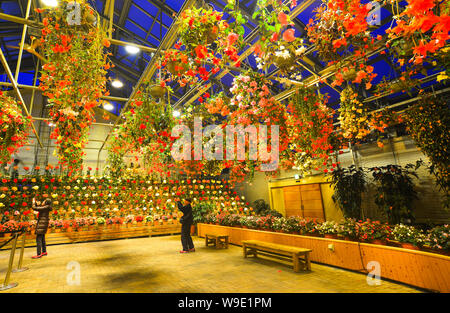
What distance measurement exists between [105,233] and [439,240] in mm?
9841

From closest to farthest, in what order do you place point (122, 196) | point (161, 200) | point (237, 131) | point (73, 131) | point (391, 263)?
point (73, 131) → point (391, 263) → point (237, 131) → point (122, 196) → point (161, 200)

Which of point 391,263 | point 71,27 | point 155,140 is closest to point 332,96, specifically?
point 391,263

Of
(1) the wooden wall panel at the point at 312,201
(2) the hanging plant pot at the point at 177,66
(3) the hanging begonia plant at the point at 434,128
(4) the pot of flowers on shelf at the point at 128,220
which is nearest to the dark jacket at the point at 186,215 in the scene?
(4) the pot of flowers on shelf at the point at 128,220

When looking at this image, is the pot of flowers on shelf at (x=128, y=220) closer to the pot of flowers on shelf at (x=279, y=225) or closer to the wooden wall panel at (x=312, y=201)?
the pot of flowers on shelf at (x=279, y=225)

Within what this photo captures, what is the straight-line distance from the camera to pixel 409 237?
11.4 feet

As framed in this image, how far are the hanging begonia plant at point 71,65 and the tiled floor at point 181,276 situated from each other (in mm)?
2471

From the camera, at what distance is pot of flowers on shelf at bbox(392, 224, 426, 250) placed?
3.34 meters

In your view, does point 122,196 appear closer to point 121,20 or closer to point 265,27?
point 121,20

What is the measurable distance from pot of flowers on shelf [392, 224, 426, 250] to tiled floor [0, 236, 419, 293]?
593 mm

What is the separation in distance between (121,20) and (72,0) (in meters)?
6.78

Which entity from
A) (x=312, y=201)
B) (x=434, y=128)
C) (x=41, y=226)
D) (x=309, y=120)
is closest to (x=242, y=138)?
(x=309, y=120)

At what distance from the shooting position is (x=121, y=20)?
8.16m

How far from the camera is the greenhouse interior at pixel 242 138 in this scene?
243 cm

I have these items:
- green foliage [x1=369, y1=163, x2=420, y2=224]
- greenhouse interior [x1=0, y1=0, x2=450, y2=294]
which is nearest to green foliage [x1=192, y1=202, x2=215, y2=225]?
greenhouse interior [x1=0, y1=0, x2=450, y2=294]
